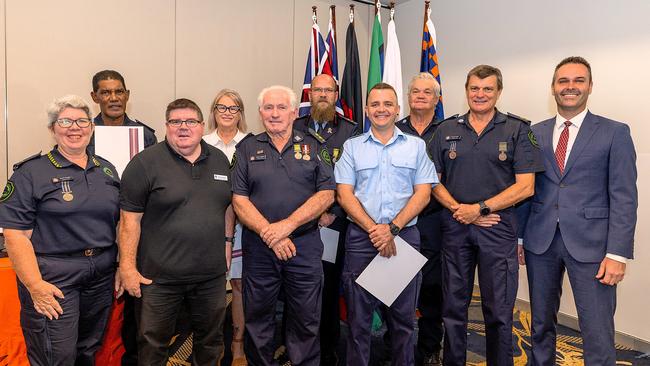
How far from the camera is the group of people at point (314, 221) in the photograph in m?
2.05

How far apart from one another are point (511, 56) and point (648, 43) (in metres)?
1.11

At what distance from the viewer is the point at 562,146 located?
245 centimetres

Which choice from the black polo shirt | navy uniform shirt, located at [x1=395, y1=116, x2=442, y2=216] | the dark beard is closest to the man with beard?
the dark beard

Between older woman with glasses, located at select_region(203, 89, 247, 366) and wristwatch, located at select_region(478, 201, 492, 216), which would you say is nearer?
wristwatch, located at select_region(478, 201, 492, 216)

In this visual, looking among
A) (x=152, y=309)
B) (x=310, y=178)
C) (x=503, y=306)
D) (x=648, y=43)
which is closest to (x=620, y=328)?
(x=503, y=306)

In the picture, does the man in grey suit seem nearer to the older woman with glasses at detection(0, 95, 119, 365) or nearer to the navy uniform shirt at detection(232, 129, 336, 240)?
the navy uniform shirt at detection(232, 129, 336, 240)

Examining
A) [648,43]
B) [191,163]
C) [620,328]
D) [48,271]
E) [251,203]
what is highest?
[648,43]

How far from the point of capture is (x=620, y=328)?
3512mm

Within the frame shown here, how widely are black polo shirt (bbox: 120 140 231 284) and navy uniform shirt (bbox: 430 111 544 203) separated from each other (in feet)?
4.41

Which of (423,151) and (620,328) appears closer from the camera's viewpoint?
(423,151)

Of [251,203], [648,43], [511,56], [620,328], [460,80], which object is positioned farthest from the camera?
[460,80]

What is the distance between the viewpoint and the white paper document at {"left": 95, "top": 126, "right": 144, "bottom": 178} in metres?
2.66

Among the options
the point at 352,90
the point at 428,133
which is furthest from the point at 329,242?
the point at 352,90

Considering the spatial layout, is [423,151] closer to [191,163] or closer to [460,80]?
[191,163]
